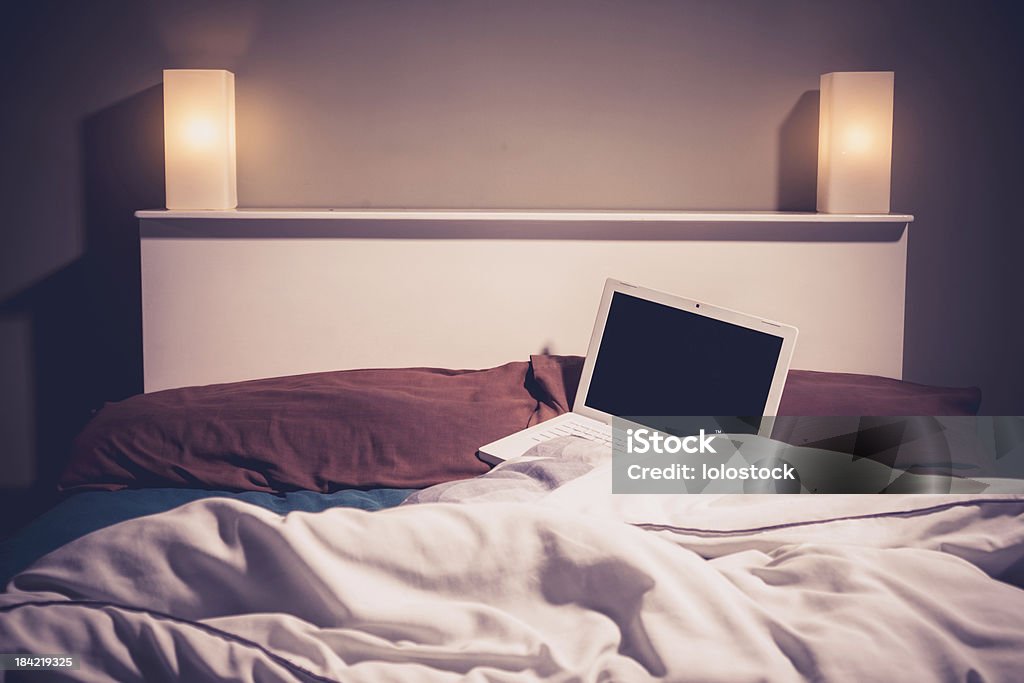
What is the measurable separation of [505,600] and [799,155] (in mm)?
1853

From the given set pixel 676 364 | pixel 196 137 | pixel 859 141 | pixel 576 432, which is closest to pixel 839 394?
pixel 676 364

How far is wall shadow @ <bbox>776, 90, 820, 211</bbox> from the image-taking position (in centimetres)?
233

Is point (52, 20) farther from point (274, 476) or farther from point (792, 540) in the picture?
point (792, 540)

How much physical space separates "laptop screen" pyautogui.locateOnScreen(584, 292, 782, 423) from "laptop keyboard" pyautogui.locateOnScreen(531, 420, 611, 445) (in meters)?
0.07

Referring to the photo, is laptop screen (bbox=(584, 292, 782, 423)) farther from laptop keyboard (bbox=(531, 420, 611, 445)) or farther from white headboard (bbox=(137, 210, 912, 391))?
white headboard (bbox=(137, 210, 912, 391))

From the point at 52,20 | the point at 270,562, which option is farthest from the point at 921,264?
the point at 52,20

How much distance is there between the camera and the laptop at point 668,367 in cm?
157

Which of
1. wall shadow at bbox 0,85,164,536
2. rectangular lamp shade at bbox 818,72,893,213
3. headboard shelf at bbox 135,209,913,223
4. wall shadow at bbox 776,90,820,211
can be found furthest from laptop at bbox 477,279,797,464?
wall shadow at bbox 0,85,164,536

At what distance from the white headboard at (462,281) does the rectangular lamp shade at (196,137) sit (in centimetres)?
8

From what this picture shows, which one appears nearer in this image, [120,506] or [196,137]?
[120,506]

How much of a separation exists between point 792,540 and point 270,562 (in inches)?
22.2

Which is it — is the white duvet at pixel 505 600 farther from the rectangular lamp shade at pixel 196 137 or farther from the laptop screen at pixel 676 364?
the rectangular lamp shade at pixel 196 137

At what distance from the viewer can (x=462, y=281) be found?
2.15 m

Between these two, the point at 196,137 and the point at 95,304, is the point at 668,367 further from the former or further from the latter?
the point at 95,304
